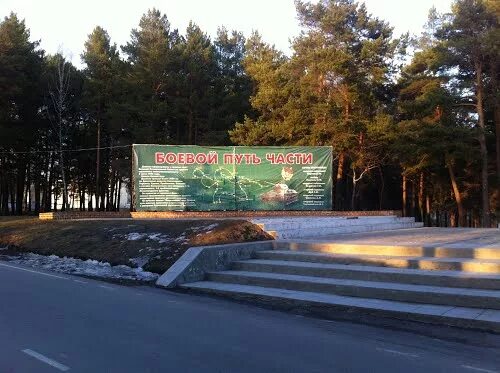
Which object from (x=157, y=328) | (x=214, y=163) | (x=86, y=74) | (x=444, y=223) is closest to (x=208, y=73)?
(x=86, y=74)

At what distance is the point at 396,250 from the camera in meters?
12.3

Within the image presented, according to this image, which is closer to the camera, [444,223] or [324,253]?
[324,253]

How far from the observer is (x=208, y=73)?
157ft

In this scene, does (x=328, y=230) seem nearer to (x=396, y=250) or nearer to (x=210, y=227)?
(x=210, y=227)

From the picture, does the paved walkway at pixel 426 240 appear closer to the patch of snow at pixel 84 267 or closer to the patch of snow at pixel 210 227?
the patch of snow at pixel 210 227

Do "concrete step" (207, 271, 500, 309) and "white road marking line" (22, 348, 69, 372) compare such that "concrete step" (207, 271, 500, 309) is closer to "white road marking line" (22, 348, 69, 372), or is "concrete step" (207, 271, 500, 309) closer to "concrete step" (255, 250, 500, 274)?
"concrete step" (255, 250, 500, 274)

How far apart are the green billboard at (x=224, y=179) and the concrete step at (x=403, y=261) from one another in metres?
9.24

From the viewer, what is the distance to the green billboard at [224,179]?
22.4 m

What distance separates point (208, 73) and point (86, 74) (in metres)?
13.7

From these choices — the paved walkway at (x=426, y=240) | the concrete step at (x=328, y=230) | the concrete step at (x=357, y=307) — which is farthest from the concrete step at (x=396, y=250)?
the concrete step at (x=357, y=307)

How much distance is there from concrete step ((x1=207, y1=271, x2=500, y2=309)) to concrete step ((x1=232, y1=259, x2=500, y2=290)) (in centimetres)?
15

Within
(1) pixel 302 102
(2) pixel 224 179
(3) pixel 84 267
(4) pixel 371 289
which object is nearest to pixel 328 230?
(2) pixel 224 179

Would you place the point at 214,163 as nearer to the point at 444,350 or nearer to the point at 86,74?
the point at 444,350

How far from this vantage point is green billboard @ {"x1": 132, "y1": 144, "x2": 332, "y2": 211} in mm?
22406
